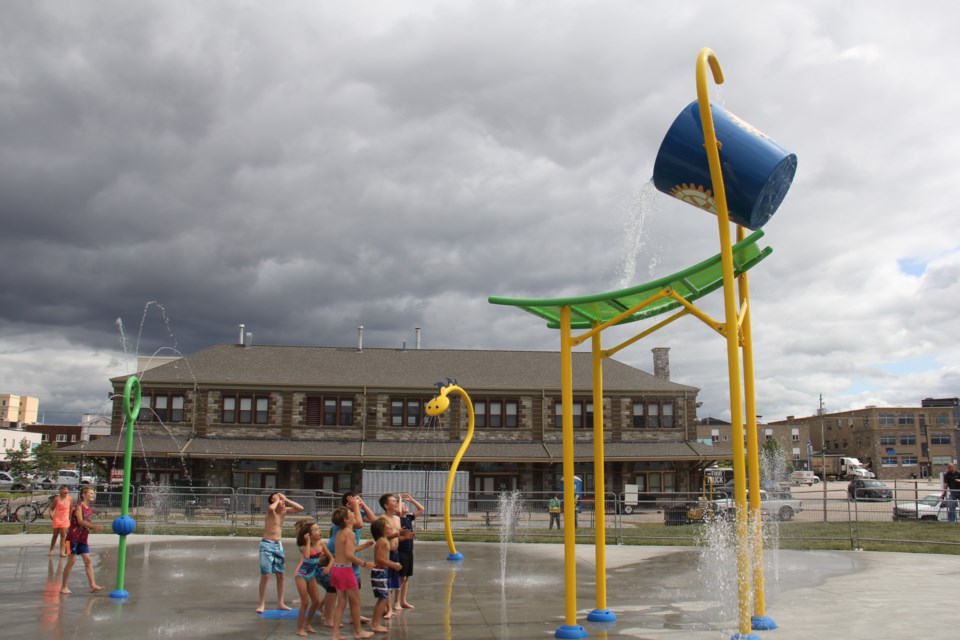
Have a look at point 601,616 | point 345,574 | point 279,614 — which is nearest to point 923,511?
point 601,616

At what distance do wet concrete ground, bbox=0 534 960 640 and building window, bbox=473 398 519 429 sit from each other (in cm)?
2119

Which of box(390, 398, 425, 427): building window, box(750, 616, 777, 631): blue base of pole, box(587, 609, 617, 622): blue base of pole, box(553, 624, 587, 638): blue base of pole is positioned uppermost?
box(390, 398, 425, 427): building window

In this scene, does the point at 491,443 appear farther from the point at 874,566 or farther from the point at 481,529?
the point at 874,566

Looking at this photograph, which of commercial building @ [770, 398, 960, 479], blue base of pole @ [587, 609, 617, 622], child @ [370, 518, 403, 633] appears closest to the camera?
child @ [370, 518, 403, 633]

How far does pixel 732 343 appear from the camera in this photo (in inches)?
300

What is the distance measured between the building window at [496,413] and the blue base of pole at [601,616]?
94.0ft

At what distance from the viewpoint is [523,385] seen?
38531 millimetres

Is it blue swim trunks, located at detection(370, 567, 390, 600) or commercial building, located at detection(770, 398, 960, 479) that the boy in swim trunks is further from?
commercial building, located at detection(770, 398, 960, 479)

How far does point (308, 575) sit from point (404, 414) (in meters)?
29.0

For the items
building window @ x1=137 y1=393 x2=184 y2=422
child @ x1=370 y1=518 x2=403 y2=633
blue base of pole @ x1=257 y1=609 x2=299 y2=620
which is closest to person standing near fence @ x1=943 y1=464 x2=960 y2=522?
child @ x1=370 y1=518 x2=403 y2=633

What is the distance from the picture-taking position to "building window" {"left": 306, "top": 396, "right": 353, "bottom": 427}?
123 feet

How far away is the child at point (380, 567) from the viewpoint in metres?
8.60

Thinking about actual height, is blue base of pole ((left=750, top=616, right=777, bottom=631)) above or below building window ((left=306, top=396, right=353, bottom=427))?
below

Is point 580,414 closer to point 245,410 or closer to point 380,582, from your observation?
point 245,410
